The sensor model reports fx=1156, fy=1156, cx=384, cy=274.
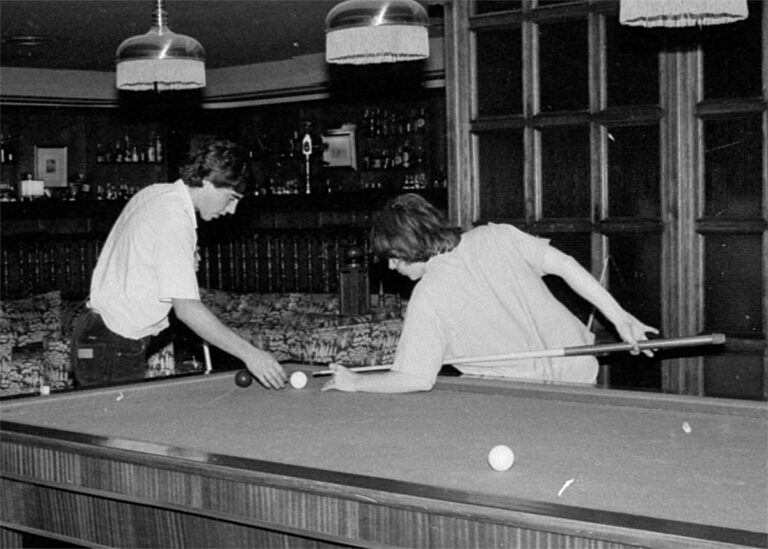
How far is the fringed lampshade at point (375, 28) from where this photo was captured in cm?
443

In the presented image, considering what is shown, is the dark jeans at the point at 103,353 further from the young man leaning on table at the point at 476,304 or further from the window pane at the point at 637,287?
the window pane at the point at 637,287

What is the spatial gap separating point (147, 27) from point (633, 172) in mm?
4933

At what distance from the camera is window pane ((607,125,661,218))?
5098mm

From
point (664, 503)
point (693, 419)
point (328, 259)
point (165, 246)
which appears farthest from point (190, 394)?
point (328, 259)

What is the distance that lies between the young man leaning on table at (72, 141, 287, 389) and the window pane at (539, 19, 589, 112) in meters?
1.65

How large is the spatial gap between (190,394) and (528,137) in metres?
2.28

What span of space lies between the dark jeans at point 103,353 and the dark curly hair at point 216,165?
26.7 inches

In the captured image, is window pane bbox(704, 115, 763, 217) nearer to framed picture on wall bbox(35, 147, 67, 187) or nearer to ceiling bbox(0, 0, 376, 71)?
ceiling bbox(0, 0, 376, 71)

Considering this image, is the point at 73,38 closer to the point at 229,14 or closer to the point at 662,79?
the point at 229,14

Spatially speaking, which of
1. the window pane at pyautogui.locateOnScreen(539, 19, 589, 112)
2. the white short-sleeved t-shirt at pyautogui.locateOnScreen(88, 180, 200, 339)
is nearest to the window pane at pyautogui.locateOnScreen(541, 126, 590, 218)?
the window pane at pyautogui.locateOnScreen(539, 19, 589, 112)

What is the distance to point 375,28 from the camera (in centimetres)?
443

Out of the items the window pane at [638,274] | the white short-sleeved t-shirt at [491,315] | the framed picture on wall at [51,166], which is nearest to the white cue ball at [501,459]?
the white short-sleeved t-shirt at [491,315]

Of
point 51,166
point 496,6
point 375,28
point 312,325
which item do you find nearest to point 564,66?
point 496,6

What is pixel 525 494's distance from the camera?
→ 7.84ft
